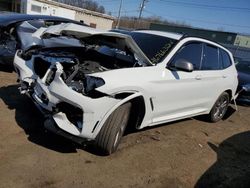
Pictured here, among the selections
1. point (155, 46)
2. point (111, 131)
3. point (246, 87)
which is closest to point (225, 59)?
point (155, 46)

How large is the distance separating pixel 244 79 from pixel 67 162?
775cm

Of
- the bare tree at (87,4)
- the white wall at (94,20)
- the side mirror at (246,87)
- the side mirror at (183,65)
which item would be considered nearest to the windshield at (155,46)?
the side mirror at (183,65)

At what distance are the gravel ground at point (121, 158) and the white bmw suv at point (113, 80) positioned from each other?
35 centimetres

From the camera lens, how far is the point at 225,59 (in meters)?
7.25

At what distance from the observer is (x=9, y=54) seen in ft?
23.6

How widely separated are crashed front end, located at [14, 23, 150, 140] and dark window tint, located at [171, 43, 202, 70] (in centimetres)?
94

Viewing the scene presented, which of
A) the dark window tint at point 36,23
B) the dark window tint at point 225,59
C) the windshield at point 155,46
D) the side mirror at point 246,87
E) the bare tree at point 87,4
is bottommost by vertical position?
the bare tree at point 87,4

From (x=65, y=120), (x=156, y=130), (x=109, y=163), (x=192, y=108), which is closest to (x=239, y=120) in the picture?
(x=192, y=108)

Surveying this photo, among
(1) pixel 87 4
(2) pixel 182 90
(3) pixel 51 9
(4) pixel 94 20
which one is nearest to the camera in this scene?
(2) pixel 182 90

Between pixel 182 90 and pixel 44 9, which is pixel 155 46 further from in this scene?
pixel 44 9

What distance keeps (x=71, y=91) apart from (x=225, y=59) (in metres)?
4.48

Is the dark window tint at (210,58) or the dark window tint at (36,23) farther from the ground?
the dark window tint at (210,58)

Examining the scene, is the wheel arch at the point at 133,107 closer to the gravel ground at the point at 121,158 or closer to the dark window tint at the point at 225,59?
the gravel ground at the point at 121,158

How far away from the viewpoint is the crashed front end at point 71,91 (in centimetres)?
394
